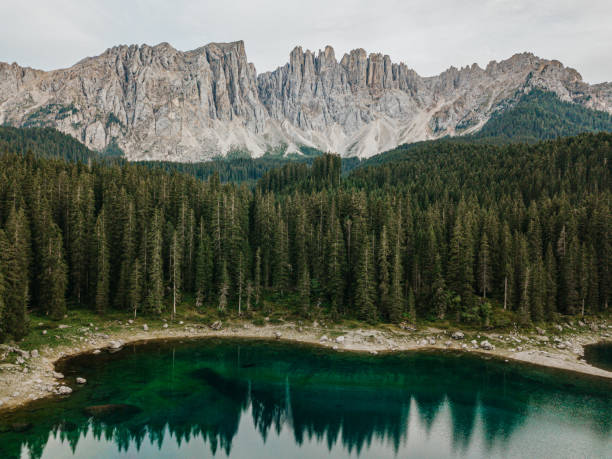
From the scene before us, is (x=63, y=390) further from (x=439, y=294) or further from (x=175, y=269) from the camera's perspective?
(x=439, y=294)

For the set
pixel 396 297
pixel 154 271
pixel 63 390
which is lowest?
pixel 63 390

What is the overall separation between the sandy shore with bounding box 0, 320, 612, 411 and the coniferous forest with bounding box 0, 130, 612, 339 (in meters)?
4.31

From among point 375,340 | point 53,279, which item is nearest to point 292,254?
point 375,340

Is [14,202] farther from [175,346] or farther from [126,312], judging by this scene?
[175,346]

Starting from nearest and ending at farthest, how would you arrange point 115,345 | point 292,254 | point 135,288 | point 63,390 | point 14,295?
point 63,390 → point 14,295 → point 115,345 → point 135,288 → point 292,254

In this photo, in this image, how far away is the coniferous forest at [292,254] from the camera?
64625 millimetres

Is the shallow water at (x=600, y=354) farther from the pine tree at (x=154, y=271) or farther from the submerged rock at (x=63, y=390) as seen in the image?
the pine tree at (x=154, y=271)

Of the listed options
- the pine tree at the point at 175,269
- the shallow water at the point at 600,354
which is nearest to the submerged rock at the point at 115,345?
the pine tree at the point at 175,269

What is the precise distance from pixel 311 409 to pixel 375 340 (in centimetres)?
2187

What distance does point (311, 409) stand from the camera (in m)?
40.7

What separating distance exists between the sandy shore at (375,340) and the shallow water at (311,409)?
2768 mm

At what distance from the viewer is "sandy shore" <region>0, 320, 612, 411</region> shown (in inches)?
2003

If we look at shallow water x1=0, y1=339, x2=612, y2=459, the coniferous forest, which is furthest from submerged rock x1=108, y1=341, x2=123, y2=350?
the coniferous forest

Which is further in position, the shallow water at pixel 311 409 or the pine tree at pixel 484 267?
the pine tree at pixel 484 267
